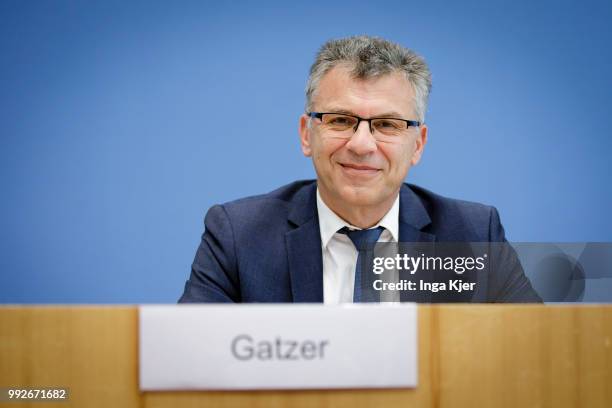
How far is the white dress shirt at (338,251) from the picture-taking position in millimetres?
1455

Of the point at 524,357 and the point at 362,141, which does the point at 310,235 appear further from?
the point at 524,357

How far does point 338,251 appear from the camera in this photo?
1.51m

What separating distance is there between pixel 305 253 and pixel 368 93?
44 centimetres

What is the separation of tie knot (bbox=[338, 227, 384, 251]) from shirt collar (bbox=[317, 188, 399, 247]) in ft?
0.15

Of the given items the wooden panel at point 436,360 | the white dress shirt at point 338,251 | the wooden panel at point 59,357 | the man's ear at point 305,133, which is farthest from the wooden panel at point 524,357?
the man's ear at point 305,133

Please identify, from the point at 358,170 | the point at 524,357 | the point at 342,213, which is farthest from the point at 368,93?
the point at 524,357

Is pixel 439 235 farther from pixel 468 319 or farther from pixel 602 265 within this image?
pixel 468 319

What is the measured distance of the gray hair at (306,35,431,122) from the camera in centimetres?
147

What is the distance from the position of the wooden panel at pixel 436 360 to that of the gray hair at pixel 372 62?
0.94 m

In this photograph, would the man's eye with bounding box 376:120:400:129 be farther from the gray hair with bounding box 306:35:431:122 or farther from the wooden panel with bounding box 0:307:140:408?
the wooden panel with bounding box 0:307:140:408

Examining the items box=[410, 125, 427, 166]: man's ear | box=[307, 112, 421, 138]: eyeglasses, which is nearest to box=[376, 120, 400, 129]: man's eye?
Answer: box=[307, 112, 421, 138]: eyeglasses

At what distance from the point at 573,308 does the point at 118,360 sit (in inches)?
20.1

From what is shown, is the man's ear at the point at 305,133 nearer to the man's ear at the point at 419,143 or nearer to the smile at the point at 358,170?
the smile at the point at 358,170

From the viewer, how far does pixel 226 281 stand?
1.49 metres
